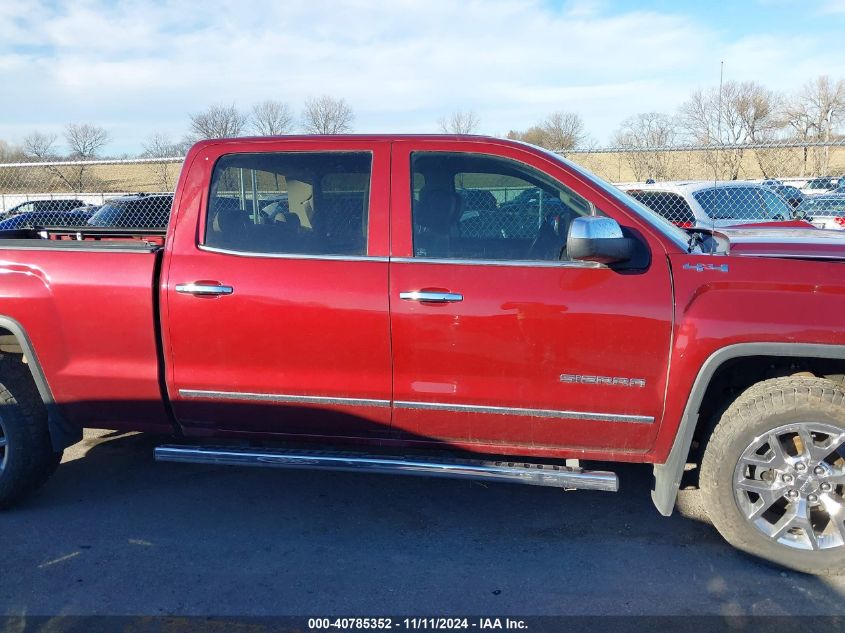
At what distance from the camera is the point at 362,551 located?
3.47 meters

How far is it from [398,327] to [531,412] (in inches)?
30.8

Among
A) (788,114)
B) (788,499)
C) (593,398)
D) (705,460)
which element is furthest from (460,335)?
(788,114)

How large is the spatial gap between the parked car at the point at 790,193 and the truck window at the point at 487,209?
6558 millimetres

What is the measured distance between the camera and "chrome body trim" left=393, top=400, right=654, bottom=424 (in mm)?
3238

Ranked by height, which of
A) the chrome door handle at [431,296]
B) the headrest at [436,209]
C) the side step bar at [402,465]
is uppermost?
the headrest at [436,209]

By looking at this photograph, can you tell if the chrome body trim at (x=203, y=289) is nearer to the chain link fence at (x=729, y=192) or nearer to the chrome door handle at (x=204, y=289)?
the chrome door handle at (x=204, y=289)

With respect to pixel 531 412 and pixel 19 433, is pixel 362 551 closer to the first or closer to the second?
pixel 531 412

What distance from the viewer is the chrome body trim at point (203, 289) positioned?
343 cm

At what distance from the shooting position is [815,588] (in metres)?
3.11

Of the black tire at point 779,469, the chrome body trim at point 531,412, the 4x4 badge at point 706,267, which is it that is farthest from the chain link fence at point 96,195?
the black tire at point 779,469

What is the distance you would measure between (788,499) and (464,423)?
5.21 ft

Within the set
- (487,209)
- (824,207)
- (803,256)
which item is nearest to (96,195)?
(487,209)

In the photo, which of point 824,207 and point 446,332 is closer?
point 446,332

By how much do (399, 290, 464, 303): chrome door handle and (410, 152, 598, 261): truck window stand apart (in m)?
0.22
